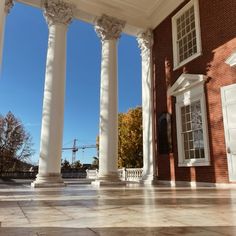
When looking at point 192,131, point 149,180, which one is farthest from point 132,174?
point 192,131

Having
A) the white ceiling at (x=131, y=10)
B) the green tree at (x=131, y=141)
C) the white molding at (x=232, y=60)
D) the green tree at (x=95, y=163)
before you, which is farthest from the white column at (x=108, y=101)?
the green tree at (x=95, y=163)

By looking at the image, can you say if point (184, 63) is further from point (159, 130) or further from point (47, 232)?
point (47, 232)

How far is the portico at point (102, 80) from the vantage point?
11.7 meters

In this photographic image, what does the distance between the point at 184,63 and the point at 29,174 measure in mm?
20827

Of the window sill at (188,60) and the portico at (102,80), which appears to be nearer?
the portico at (102,80)

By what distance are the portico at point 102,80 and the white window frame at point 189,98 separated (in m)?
2.16

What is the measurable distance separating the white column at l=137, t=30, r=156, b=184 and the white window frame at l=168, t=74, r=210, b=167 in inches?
74.1

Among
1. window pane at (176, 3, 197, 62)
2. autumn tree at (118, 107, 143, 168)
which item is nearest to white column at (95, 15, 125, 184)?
window pane at (176, 3, 197, 62)

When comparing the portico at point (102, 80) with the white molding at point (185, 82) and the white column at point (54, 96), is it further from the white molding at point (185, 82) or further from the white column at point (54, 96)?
the white molding at point (185, 82)

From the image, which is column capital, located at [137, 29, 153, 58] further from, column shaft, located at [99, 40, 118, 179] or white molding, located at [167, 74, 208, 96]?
white molding, located at [167, 74, 208, 96]

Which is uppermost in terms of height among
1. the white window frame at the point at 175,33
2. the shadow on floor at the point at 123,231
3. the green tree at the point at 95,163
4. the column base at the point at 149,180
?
the white window frame at the point at 175,33

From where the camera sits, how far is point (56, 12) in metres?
13.0

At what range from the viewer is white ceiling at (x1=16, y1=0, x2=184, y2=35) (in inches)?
567

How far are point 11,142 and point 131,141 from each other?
1442cm
